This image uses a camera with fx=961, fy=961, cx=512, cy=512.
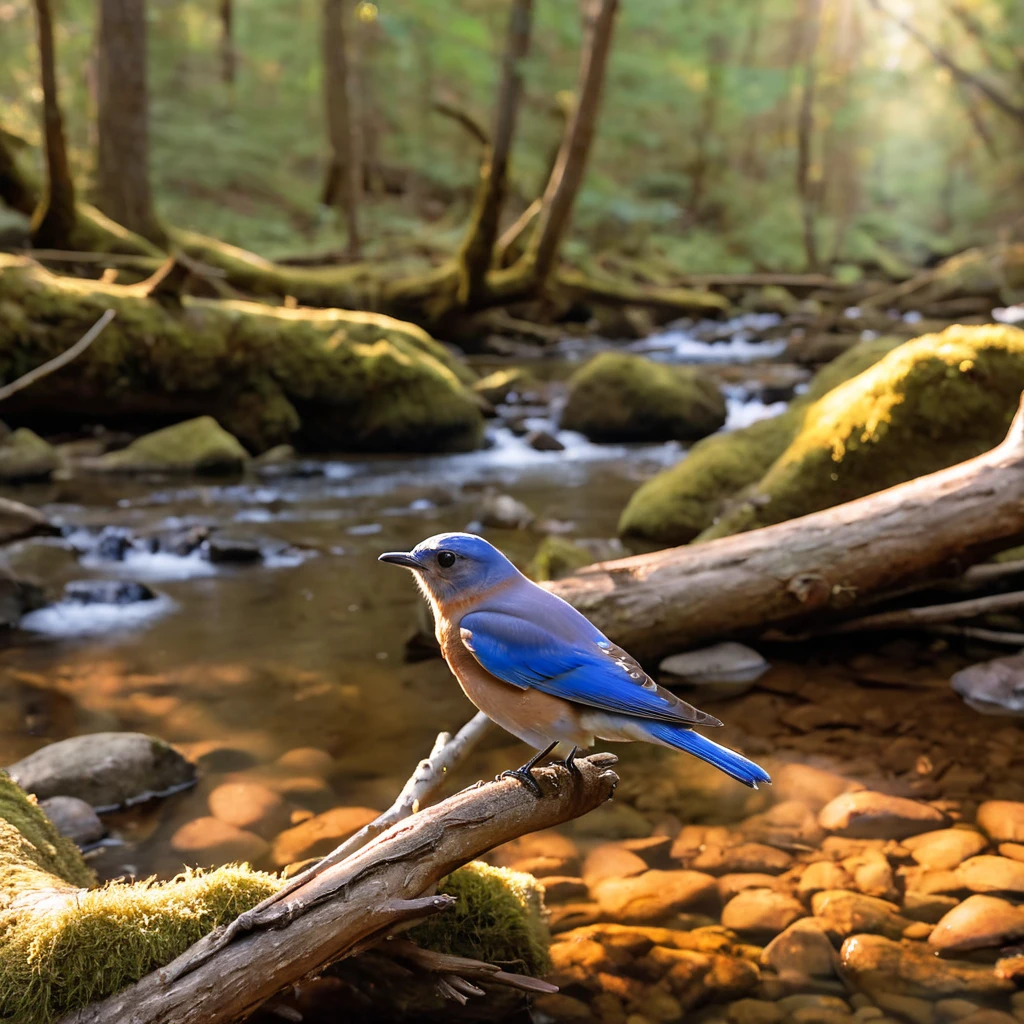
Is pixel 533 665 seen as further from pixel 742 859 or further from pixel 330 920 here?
pixel 742 859

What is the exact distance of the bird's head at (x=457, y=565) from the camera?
2.35 metres

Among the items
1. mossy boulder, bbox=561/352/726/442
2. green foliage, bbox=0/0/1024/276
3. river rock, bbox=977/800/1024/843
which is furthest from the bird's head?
green foliage, bbox=0/0/1024/276

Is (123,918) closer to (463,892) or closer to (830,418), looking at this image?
(463,892)

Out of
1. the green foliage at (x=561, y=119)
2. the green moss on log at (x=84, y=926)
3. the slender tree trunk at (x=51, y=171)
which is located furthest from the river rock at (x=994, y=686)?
the green foliage at (x=561, y=119)

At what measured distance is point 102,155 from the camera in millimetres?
13641

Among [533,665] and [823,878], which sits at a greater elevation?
[533,665]

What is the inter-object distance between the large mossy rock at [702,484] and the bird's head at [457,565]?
14.1 ft

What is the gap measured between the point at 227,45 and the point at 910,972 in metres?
30.3

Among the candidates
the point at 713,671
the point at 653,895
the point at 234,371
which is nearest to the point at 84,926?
the point at 653,895

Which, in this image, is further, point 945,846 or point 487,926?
point 945,846

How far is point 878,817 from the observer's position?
364 centimetres

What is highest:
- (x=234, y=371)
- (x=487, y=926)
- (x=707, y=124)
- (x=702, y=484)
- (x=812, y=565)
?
(x=707, y=124)

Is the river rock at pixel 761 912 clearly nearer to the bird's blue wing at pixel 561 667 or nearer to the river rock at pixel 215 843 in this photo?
the bird's blue wing at pixel 561 667

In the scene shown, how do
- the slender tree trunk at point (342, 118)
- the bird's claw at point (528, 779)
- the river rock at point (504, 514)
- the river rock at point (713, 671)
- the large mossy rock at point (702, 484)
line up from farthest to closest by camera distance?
the slender tree trunk at point (342, 118) → the river rock at point (504, 514) → the large mossy rock at point (702, 484) → the river rock at point (713, 671) → the bird's claw at point (528, 779)
